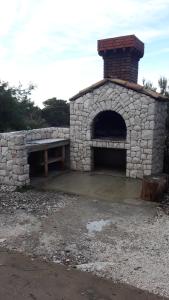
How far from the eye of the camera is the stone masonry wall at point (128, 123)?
8727 millimetres

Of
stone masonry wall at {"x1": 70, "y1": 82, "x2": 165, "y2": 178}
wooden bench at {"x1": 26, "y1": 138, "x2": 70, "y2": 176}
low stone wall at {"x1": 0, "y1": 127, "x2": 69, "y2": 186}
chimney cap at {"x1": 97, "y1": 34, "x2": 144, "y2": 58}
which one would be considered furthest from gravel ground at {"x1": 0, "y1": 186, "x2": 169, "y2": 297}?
chimney cap at {"x1": 97, "y1": 34, "x2": 144, "y2": 58}

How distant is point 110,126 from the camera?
10703 mm

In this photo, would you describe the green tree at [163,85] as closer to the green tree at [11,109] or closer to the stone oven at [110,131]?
the stone oven at [110,131]

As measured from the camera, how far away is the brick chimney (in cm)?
960

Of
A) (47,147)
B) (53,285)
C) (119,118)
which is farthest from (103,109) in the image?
(53,285)

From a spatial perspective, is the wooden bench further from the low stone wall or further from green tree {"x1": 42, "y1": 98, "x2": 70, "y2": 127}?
green tree {"x1": 42, "y1": 98, "x2": 70, "y2": 127}

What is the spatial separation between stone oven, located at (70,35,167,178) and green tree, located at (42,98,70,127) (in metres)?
9.78

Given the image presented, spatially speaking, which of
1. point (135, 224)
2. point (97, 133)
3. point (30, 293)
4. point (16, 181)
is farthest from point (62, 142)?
point (30, 293)

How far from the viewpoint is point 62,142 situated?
9852 mm

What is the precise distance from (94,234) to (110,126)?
19.6 feet

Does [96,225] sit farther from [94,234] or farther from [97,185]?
[97,185]

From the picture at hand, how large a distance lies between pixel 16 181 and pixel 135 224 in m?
3.87

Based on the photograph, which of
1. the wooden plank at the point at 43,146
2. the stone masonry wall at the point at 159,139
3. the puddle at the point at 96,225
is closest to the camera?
the puddle at the point at 96,225

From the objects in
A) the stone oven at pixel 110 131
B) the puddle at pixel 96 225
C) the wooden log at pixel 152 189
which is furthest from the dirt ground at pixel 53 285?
the stone oven at pixel 110 131
